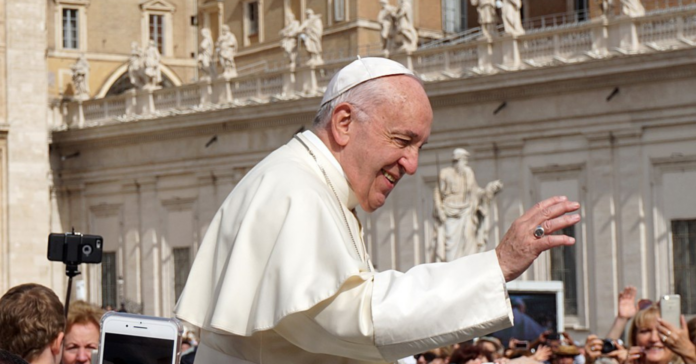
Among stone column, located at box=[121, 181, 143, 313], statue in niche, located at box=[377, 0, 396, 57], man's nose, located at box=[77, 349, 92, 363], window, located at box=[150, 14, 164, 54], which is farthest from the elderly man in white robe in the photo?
window, located at box=[150, 14, 164, 54]

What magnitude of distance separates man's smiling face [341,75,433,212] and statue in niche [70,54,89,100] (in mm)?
37375

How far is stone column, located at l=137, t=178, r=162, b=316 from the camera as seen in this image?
36.7 metres

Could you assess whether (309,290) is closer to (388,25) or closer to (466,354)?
(466,354)

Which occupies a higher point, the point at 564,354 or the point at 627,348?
the point at 627,348

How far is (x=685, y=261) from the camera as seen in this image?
26078 mm

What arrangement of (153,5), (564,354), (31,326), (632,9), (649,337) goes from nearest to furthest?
(31,326), (649,337), (564,354), (632,9), (153,5)

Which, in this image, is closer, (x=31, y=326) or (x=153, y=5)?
(x=31, y=326)

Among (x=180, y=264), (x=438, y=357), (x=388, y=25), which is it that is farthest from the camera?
(x=180, y=264)

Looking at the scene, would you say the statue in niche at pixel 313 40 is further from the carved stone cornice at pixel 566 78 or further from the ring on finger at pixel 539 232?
the ring on finger at pixel 539 232

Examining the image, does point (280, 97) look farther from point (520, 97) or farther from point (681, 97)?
point (681, 97)

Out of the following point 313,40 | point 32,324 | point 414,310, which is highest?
point 313,40

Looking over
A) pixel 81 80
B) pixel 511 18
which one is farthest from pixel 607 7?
pixel 81 80

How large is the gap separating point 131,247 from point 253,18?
35.1 feet

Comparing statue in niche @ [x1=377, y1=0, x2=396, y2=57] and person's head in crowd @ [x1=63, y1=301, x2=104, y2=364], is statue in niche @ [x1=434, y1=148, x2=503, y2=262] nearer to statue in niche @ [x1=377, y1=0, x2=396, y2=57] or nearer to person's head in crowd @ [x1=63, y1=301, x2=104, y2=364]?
statue in niche @ [x1=377, y1=0, x2=396, y2=57]
